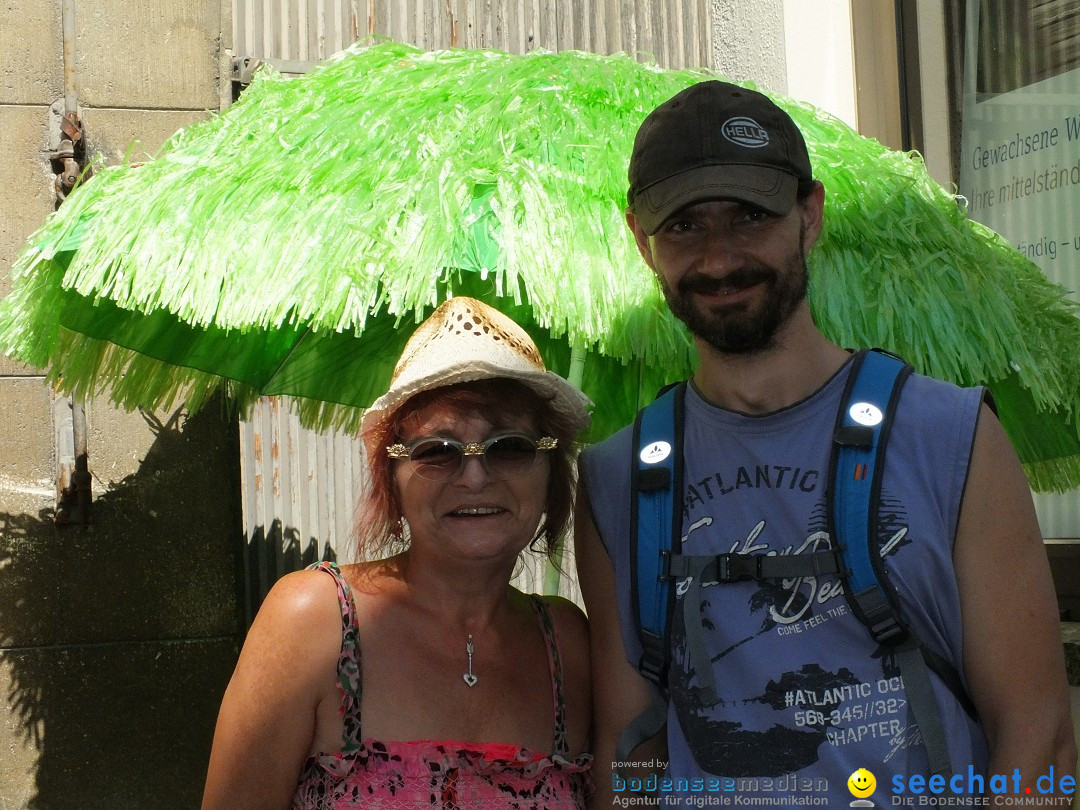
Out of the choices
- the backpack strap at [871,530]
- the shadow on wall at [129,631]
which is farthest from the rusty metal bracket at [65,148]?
the backpack strap at [871,530]

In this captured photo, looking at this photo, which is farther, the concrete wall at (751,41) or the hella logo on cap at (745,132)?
the concrete wall at (751,41)

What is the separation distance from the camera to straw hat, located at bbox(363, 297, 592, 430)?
1.92 meters

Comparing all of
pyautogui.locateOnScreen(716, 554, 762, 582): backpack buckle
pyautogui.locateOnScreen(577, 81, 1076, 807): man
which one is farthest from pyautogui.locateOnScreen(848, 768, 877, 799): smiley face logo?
pyautogui.locateOnScreen(716, 554, 762, 582): backpack buckle

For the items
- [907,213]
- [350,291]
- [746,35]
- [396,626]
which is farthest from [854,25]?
[396,626]

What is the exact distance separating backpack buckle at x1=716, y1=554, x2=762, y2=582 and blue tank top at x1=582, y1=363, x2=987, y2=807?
19 millimetres

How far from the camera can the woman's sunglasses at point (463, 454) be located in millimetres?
1930

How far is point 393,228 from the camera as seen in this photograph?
89.4 inches

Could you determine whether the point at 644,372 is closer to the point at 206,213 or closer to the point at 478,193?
the point at 478,193

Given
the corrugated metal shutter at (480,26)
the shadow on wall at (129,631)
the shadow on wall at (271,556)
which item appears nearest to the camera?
the shadow on wall at (129,631)

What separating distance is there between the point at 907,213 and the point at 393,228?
1.19 metres

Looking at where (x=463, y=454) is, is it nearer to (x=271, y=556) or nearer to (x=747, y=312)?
(x=747, y=312)

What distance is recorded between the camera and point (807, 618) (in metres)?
1.67

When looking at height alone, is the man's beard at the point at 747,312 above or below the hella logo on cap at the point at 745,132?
below

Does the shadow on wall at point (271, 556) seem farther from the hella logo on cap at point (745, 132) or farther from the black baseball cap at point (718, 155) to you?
the hella logo on cap at point (745, 132)
